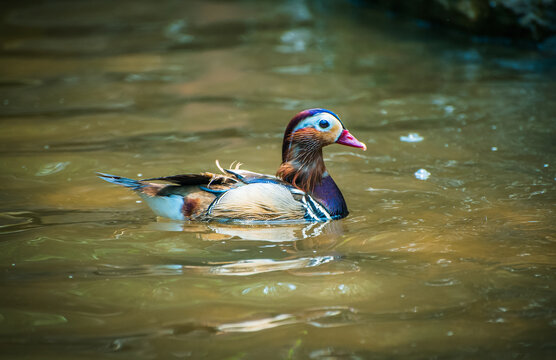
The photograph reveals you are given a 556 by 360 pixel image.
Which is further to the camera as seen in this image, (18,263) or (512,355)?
(18,263)

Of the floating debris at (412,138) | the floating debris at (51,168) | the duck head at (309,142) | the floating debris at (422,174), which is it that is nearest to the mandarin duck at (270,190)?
the duck head at (309,142)

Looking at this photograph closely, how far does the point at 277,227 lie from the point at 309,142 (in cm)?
76

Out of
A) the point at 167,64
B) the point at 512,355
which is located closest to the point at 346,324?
the point at 512,355

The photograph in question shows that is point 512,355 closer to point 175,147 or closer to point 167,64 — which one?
point 175,147

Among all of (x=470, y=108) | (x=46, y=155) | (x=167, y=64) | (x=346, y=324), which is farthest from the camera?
(x=167, y=64)

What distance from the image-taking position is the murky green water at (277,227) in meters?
3.78

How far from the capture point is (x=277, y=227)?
5340 mm

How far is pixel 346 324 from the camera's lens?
3.83 m

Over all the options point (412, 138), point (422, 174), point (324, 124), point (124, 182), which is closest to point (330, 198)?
point (324, 124)

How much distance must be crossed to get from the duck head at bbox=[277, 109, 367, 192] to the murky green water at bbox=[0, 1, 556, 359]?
459 millimetres

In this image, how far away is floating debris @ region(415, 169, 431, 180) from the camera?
636cm

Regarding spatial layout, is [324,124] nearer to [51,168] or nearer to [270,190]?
[270,190]

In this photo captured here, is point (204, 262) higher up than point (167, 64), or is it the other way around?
point (167, 64)

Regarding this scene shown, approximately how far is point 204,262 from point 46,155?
3.04 m
